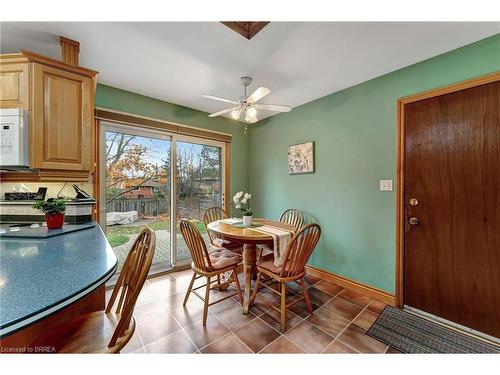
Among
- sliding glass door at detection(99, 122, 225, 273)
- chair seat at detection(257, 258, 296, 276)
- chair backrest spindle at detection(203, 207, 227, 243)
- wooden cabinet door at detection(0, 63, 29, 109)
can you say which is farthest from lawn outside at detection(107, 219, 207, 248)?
chair seat at detection(257, 258, 296, 276)

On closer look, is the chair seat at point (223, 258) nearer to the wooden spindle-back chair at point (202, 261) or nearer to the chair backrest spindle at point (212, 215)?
the wooden spindle-back chair at point (202, 261)

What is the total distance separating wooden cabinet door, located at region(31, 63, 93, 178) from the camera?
59.5 inches

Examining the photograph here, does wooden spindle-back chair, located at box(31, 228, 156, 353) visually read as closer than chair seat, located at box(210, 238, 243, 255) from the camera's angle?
Yes

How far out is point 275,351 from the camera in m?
1.52

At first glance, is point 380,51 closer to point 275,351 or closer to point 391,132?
point 391,132

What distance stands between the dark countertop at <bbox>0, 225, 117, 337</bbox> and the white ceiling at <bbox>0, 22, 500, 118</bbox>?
1.52m

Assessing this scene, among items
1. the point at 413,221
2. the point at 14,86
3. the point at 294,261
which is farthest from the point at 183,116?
the point at 413,221

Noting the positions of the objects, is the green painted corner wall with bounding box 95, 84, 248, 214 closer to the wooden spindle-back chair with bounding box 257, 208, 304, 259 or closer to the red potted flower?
the wooden spindle-back chair with bounding box 257, 208, 304, 259

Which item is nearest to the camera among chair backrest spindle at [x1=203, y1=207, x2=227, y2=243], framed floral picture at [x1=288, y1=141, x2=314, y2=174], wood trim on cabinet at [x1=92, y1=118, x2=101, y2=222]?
wood trim on cabinet at [x1=92, y1=118, x2=101, y2=222]

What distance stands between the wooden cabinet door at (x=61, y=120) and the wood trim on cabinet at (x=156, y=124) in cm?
71

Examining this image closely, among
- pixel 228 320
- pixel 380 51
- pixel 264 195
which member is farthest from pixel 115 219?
pixel 380 51

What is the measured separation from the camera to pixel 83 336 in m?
0.93

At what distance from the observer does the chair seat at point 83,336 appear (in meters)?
0.87

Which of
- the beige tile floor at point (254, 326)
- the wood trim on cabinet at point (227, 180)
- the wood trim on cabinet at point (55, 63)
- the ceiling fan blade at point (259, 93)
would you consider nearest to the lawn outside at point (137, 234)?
the wood trim on cabinet at point (227, 180)
